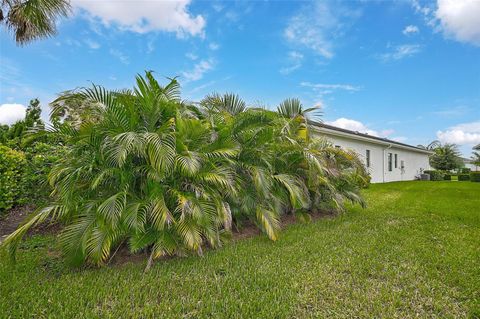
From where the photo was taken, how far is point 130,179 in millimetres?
4020

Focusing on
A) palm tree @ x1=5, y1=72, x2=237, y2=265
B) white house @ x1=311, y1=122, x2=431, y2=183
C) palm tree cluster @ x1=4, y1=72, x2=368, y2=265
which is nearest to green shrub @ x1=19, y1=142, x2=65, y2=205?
palm tree cluster @ x1=4, y1=72, x2=368, y2=265

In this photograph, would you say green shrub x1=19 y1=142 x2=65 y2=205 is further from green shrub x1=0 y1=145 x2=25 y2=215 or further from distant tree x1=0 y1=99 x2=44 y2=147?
distant tree x1=0 y1=99 x2=44 y2=147

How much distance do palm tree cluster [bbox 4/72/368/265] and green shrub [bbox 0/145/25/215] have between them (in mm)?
2213

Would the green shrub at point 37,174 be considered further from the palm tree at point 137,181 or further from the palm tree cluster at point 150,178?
the palm tree at point 137,181

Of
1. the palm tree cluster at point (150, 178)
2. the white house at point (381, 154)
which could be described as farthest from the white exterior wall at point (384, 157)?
the palm tree cluster at point (150, 178)

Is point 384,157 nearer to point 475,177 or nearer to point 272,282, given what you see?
point 475,177

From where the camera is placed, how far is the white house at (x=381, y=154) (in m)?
15.8

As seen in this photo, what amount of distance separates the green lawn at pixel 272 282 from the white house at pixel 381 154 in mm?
9429

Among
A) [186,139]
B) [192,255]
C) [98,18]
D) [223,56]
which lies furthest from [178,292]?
[223,56]

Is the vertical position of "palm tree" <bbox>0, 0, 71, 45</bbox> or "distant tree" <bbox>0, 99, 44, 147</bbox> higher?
"palm tree" <bbox>0, 0, 71, 45</bbox>

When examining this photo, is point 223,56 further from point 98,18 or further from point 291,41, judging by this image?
point 98,18

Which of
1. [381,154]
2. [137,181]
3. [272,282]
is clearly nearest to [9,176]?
[137,181]

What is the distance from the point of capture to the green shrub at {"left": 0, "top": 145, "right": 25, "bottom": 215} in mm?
5594

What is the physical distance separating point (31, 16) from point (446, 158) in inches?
1653
